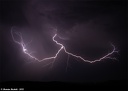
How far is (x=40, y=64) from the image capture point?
20.4 ft

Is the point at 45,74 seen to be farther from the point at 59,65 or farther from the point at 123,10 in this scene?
the point at 123,10

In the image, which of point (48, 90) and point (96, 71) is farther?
point (96, 71)

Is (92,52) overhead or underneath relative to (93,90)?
overhead

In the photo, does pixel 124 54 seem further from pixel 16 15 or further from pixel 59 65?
pixel 16 15

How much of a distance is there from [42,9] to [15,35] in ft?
4.01

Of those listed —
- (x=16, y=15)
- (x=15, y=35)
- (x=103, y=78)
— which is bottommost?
(x=103, y=78)

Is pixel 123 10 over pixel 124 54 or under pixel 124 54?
over

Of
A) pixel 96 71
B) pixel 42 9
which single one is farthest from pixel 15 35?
pixel 96 71

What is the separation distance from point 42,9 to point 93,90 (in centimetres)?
312

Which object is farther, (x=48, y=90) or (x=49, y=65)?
(x=49, y=65)

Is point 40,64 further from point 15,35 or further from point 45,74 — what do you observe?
point 15,35

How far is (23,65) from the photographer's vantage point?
6.22 m

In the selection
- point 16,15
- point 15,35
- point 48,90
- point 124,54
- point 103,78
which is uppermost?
point 16,15

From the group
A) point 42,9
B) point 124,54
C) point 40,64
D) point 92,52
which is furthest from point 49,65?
point 124,54
